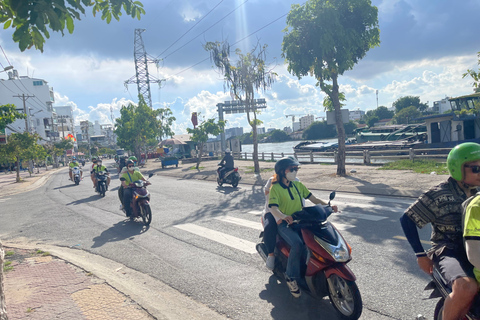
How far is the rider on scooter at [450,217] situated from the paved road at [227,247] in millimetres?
1410

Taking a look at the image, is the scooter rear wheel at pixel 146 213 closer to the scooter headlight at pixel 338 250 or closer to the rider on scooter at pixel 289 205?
the rider on scooter at pixel 289 205

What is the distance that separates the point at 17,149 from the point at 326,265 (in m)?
32.8

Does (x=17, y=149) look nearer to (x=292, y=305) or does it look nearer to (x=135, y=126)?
(x=135, y=126)

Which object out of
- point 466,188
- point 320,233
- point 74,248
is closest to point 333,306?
point 320,233

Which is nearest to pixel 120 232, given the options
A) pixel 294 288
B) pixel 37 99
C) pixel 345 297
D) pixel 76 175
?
pixel 294 288

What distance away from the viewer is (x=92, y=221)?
10586 millimetres

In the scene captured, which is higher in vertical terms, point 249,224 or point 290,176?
point 290,176

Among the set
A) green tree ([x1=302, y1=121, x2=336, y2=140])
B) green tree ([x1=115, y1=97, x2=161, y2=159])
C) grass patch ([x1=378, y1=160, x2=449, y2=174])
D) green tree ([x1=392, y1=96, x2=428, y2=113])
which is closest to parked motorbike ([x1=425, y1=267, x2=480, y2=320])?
grass patch ([x1=378, y1=160, x2=449, y2=174])

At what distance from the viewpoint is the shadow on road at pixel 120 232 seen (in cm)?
825

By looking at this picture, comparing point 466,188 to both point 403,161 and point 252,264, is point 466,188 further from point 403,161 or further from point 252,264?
point 403,161

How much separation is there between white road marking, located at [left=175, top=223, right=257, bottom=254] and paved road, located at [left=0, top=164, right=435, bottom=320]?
0.02m

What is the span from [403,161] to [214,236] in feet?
48.0

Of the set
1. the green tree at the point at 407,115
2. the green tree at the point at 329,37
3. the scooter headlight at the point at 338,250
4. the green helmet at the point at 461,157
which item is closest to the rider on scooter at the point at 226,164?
the green tree at the point at 329,37

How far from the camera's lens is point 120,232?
892cm
